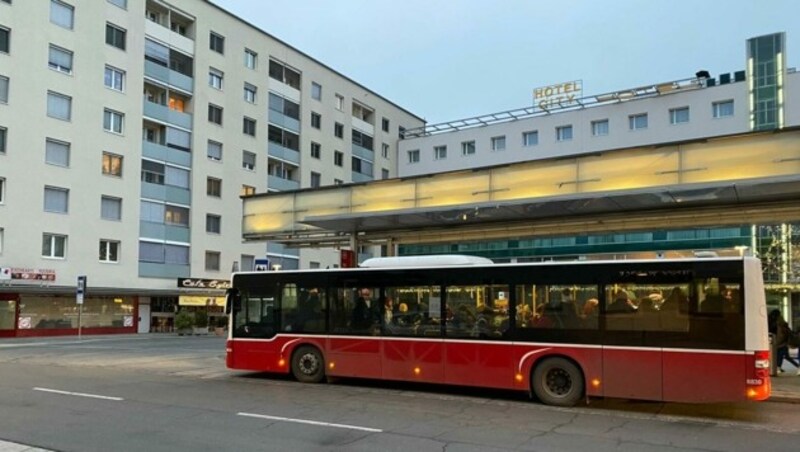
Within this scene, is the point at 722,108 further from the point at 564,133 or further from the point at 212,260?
the point at 212,260

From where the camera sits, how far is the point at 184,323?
137 feet

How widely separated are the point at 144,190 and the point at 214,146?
7123 millimetres

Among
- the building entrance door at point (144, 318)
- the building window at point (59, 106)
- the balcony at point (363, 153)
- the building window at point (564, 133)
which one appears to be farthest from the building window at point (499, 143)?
the building window at point (59, 106)

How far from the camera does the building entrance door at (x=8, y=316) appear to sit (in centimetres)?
3612

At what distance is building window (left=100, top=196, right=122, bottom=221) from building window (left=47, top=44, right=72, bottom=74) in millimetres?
7494

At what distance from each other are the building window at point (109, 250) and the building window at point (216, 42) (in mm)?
15723

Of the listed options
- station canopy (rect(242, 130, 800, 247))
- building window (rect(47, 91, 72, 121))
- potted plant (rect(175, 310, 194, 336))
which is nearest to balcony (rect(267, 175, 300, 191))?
potted plant (rect(175, 310, 194, 336))

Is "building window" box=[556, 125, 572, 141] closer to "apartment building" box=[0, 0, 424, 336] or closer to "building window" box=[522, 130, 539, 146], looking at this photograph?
"building window" box=[522, 130, 539, 146]

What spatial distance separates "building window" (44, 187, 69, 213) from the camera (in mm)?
37312

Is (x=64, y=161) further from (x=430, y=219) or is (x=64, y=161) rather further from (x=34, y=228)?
(x=430, y=219)

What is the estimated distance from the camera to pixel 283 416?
1019 cm

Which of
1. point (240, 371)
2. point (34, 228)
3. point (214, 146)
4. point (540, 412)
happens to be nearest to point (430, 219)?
point (240, 371)

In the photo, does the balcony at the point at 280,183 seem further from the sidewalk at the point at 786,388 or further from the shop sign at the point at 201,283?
the sidewalk at the point at 786,388

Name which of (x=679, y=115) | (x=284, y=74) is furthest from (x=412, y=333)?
(x=284, y=74)
